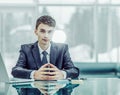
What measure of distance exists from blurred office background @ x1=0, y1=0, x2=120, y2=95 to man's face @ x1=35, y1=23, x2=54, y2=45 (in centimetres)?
551

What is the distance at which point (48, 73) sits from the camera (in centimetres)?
296

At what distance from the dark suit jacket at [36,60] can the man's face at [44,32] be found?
0.66 ft

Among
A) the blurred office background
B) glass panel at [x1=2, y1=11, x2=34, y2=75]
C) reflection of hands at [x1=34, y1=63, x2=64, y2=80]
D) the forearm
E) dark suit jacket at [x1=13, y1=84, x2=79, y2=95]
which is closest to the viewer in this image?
dark suit jacket at [x1=13, y1=84, x2=79, y2=95]

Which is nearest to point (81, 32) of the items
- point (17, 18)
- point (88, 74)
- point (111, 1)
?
point (111, 1)

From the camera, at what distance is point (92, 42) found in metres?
8.78

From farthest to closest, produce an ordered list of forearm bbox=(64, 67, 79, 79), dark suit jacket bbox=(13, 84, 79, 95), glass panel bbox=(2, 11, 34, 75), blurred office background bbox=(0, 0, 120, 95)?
glass panel bbox=(2, 11, 34, 75)
blurred office background bbox=(0, 0, 120, 95)
forearm bbox=(64, 67, 79, 79)
dark suit jacket bbox=(13, 84, 79, 95)

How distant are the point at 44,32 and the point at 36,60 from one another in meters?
0.31

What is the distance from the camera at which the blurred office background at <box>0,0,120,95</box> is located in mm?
8617

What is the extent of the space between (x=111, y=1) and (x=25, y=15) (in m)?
2.29

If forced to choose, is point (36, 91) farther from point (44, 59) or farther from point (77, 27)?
point (77, 27)

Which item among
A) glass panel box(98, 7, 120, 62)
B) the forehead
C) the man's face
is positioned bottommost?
glass panel box(98, 7, 120, 62)

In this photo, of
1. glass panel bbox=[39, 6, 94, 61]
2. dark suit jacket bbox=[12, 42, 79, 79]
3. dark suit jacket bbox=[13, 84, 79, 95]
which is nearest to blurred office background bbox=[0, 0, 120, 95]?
glass panel bbox=[39, 6, 94, 61]

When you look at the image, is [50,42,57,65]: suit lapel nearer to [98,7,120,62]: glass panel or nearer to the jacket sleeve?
the jacket sleeve

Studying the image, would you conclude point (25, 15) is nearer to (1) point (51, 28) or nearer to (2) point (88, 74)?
(2) point (88, 74)
